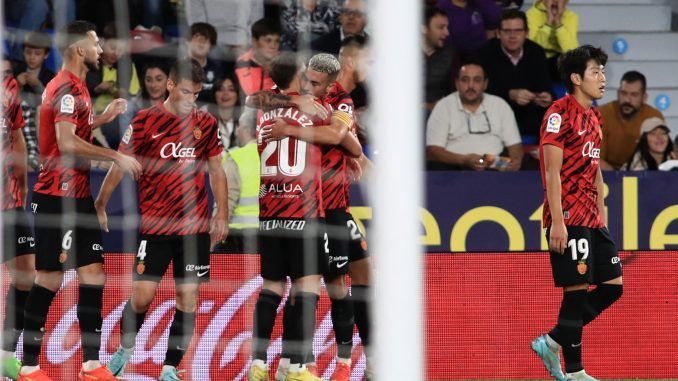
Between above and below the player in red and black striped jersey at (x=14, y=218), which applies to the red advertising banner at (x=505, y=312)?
below

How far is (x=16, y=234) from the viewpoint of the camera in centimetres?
622

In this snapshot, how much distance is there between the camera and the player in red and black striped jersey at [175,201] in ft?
19.7

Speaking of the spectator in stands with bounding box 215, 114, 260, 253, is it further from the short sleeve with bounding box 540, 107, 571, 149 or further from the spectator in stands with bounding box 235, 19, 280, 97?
the short sleeve with bounding box 540, 107, 571, 149

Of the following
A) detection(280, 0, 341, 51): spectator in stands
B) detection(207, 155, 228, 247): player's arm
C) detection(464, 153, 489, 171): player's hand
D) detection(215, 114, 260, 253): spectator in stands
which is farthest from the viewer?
detection(280, 0, 341, 51): spectator in stands

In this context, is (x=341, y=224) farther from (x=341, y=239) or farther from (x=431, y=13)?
(x=431, y=13)

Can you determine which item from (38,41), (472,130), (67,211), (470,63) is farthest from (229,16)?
(67,211)

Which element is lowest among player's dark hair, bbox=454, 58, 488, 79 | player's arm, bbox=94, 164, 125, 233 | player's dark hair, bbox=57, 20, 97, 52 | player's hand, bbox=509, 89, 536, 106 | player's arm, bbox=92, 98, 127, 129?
player's arm, bbox=94, 164, 125, 233

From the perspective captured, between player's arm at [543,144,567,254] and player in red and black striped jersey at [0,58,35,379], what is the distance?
238 cm

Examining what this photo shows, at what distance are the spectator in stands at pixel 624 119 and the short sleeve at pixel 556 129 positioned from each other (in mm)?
2000

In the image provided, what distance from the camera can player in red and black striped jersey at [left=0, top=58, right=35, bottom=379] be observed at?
614 cm

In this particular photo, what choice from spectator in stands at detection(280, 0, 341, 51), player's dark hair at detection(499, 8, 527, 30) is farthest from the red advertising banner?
player's dark hair at detection(499, 8, 527, 30)

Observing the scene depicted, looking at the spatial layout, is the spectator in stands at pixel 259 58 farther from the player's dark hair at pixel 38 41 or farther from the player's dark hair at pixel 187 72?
the player's dark hair at pixel 38 41

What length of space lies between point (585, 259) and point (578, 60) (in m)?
0.88

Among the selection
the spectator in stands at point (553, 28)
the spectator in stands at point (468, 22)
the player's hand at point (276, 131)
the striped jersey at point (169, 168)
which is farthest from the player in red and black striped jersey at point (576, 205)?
the spectator in stands at point (553, 28)
